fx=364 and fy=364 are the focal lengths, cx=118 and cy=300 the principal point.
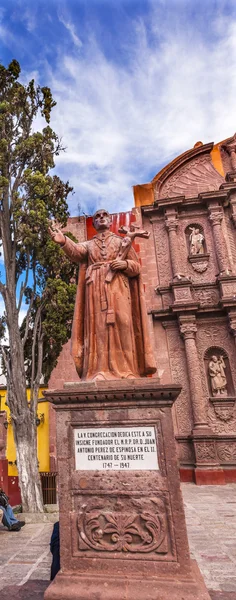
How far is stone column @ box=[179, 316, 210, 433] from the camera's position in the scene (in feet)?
34.6

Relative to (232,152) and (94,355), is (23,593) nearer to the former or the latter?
(94,355)

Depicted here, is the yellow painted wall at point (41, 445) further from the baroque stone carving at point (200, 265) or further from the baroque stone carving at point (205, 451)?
the baroque stone carving at point (200, 265)

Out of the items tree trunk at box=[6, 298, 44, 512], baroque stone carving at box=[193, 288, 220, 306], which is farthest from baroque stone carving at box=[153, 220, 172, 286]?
tree trunk at box=[6, 298, 44, 512]

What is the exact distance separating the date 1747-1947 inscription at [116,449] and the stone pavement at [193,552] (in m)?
1.33

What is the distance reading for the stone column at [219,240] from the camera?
12.2 metres

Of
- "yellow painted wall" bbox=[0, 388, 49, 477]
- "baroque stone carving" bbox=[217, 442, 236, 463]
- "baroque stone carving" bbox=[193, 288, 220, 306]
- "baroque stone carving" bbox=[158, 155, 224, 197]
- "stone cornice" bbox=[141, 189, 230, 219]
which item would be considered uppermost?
"baroque stone carving" bbox=[158, 155, 224, 197]

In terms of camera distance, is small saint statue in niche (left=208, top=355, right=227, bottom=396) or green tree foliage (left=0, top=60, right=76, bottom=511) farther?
small saint statue in niche (left=208, top=355, right=227, bottom=396)

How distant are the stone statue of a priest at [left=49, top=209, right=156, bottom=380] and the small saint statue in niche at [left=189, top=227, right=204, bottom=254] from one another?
921 centimetres

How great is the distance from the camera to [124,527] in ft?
9.19

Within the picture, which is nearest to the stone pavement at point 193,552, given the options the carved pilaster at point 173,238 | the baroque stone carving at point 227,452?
the baroque stone carving at point 227,452

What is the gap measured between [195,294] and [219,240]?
2.08m

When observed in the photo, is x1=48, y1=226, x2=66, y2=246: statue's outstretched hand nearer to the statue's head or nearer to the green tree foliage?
the statue's head

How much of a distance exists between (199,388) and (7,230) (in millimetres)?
7131

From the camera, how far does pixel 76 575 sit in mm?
2725
